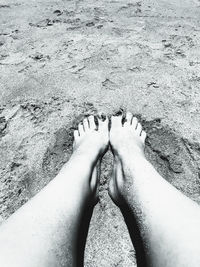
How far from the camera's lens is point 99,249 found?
3.93 feet

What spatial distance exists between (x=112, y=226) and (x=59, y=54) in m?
1.39

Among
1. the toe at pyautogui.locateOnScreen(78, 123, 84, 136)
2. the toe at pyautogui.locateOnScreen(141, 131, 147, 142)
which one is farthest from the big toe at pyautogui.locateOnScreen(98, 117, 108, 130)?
the toe at pyautogui.locateOnScreen(141, 131, 147, 142)

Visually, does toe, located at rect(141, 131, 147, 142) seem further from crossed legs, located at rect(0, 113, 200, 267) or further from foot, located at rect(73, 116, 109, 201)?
foot, located at rect(73, 116, 109, 201)

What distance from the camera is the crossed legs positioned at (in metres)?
0.92

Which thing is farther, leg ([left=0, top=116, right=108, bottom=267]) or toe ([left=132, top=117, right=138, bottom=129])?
toe ([left=132, top=117, right=138, bottom=129])

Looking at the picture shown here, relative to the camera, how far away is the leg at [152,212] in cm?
92

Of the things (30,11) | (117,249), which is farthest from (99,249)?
(30,11)

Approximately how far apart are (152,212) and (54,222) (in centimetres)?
37

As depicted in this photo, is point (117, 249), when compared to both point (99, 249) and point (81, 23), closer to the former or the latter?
point (99, 249)

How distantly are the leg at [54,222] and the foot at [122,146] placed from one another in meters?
0.11


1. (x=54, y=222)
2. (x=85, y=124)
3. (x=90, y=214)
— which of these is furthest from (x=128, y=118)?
(x=54, y=222)

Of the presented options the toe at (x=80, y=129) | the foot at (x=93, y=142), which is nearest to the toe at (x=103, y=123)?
the foot at (x=93, y=142)

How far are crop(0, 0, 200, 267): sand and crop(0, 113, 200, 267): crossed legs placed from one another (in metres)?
0.10

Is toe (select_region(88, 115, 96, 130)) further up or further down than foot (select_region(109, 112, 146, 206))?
further up
